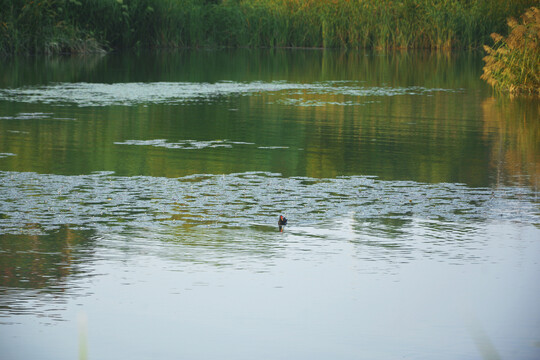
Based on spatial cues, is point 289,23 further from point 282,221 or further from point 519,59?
point 282,221

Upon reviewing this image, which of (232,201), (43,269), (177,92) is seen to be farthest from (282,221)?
(177,92)

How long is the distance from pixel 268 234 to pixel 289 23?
35491 mm

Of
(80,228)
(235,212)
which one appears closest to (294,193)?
(235,212)

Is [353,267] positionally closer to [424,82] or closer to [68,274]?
[68,274]

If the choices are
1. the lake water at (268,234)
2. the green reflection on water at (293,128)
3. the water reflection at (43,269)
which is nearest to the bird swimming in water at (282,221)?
the lake water at (268,234)

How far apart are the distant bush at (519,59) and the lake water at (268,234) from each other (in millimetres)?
3036

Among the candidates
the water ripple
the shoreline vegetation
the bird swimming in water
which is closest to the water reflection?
the bird swimming in water

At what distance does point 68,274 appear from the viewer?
665cm

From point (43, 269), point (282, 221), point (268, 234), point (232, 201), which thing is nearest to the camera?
point (43, 269)

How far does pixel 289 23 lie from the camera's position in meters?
42.7

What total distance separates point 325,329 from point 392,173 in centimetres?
529

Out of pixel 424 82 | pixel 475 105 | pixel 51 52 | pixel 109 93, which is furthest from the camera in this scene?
pixel 51 52

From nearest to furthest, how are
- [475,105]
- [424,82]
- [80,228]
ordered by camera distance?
1. [80,228]
2. [475,105]
3. [424,82]

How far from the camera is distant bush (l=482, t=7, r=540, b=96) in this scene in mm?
20141
